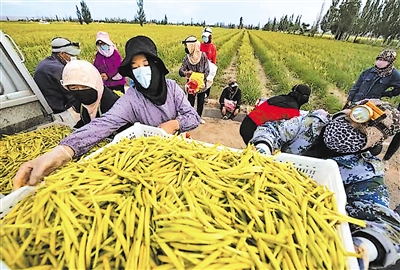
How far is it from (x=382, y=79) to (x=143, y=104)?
4.41 meters

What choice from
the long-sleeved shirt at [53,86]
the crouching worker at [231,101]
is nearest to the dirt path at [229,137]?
the crouching worker at [231,101]

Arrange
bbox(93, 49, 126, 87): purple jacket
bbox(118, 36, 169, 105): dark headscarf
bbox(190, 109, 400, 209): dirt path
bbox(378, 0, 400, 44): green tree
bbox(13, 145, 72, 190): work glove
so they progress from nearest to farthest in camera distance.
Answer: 1. bbox(13, 145, 72, 190): work glove
2. bbox(118, 36, 169, 105): dark headscarf
3. bbox(190, 109, 400, 209): dirt path
4. bbox(93, 49, 126, 87): purple jacket
5. bbox(378, 0, 400, 44): green tree

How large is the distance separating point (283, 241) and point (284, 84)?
904 centimetres

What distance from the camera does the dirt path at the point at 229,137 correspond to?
3.93 m

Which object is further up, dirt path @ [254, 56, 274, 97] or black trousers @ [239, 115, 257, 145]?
black trousers @ [239, 115, 257, 145]

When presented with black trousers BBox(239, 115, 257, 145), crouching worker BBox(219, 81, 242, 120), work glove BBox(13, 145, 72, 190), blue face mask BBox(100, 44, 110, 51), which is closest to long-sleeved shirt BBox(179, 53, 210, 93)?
crouching worker BBox(219, 81, 242, 120)

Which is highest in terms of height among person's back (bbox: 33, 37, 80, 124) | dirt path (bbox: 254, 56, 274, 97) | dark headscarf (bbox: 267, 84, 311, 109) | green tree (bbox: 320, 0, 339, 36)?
person's back (bbox: 33, 37, 80, 124)

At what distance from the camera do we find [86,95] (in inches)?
81.9

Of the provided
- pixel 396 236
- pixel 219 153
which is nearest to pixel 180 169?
pixel 219 153

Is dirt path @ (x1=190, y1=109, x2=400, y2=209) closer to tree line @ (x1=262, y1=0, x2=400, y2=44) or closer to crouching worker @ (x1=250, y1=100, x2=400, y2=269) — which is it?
crouching worker @ (x1=250, y1=100, x2=400, y2=269)

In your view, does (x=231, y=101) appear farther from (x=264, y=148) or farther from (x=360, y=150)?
(x=360, y=150)

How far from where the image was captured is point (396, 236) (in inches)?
44.1

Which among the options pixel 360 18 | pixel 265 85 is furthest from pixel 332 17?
pixel 265 85

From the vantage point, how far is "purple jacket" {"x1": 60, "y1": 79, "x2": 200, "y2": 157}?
1.71 metres
